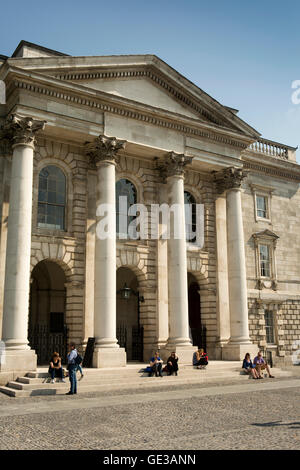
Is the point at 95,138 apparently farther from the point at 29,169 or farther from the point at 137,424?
the point at 137,424

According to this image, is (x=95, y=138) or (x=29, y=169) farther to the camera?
(x=95, y=138)

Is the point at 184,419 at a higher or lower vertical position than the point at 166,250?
lower

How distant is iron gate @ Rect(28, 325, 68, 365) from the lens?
2222 centimetres

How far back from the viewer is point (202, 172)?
1121 inches

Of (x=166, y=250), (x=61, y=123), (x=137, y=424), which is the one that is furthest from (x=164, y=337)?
(x=137, y=424)

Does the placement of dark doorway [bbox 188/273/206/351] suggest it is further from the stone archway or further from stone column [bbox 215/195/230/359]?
the stone archway

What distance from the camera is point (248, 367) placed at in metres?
23.3

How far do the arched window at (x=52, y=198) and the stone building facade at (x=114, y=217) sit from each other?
5 centimetres

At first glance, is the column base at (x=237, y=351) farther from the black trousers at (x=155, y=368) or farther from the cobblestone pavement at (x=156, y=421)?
the cobblestone pavement at (x=156, y=421)

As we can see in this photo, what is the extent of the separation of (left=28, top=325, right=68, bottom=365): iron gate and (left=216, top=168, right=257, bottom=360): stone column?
9151 millimetres

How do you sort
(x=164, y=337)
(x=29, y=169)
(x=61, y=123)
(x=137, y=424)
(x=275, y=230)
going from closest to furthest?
(x=137, y=424)
(x=29, y=169)
(x=61, y=123)
(x=164, y=337)
(x=275, y=230)

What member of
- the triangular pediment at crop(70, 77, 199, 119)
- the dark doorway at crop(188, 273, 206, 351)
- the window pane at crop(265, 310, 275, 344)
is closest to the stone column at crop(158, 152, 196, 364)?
the triangular pediment at crop(70, 77, 199, 119)

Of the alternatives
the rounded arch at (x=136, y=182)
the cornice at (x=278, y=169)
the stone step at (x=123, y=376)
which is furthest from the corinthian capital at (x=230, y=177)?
the stone step at (x=123, y=376)
